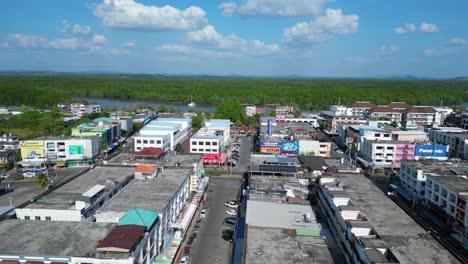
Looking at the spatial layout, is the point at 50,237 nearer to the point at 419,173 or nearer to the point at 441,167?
the point at 419,173

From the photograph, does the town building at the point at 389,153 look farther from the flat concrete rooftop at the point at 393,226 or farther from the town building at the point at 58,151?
the town building at the point at 58,151

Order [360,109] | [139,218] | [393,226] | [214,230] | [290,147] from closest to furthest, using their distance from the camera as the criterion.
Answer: [139,218], [393,226], [214,230], [290,147], [360,109]

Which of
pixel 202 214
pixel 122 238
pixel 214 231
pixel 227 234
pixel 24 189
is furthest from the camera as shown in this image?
pixel 24 189

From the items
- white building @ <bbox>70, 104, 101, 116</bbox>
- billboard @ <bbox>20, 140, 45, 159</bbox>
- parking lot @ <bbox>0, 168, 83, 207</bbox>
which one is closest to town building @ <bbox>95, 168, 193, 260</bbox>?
parking lot @ <bbox>0, 168, 83, 207</bbox>

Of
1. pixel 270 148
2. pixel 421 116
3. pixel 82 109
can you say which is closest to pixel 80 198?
pixel 270 148

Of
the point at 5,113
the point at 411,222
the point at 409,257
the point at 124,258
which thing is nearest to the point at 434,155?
the point at 411,222
